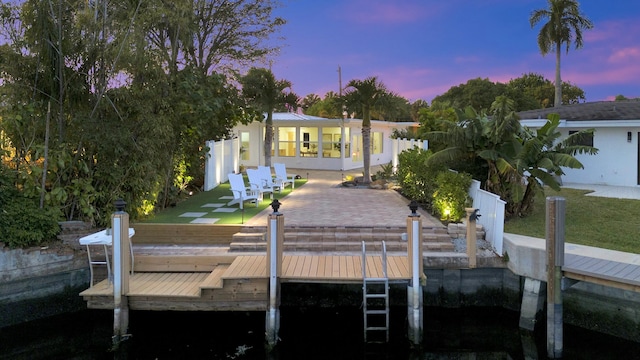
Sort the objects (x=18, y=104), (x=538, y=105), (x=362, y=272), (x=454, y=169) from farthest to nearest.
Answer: (x=538, y=105)
(x=454, y=169)
(x=18, y=104)
(x=362, y=272)

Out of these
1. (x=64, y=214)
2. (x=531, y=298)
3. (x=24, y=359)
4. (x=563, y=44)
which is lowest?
(x=24, y=359)

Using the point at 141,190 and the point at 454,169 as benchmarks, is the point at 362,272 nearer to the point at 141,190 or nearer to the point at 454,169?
the point at 141,190

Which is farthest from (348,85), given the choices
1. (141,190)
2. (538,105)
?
(538,105)

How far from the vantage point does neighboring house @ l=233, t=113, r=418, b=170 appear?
22250mm

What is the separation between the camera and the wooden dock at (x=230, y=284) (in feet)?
21.1

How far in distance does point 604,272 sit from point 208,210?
26.8 feet

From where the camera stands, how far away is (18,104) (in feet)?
25.1

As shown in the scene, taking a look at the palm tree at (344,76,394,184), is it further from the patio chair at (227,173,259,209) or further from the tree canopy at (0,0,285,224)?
the tree canopy at (0,0,285,224)

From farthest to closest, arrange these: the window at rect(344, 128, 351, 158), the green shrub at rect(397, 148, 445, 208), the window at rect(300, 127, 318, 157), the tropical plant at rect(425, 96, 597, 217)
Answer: the window at rect(300, 127, 318, 157) < the window at rect(344, 128, 351, 158) < the green shrub at rect(397, 148, 445, 208) < the tropical plant at rect(425, 96, 597, 217)

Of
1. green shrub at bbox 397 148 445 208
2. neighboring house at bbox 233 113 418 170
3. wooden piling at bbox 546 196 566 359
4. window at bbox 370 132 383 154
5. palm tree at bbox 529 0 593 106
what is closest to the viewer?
wooden piling at bbox 546 196 566 359

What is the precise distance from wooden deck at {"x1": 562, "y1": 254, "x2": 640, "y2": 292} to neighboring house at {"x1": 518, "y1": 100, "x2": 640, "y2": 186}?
31.1 ft

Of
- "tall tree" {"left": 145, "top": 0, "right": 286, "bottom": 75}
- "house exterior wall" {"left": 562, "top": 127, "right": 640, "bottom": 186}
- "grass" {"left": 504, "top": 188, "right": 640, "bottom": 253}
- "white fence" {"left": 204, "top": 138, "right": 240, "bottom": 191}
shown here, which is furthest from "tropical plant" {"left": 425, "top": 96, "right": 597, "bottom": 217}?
"tall tree" {"left": 145, "top": 0, "right": 286, "bottom": 75}

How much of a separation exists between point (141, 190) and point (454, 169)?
7524 mm

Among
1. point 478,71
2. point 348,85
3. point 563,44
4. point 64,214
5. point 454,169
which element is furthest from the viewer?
point 478,71
